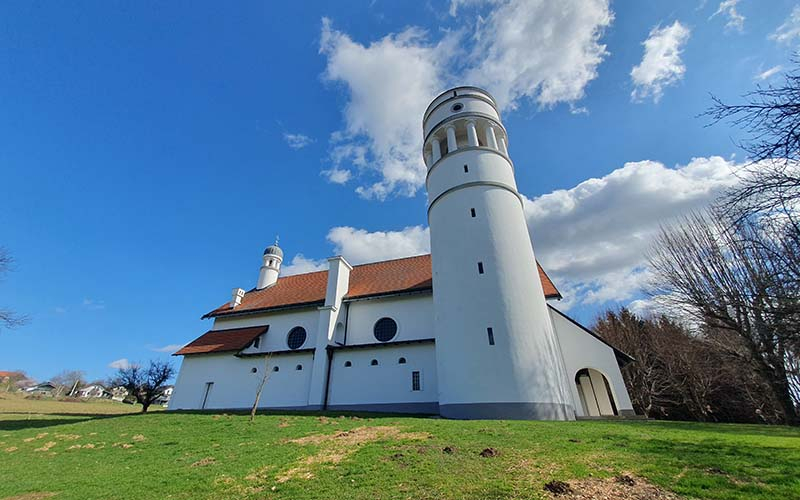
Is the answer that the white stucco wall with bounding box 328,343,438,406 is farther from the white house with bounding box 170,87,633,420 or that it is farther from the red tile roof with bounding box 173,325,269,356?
the red tile roof with bounding box 173,325,269,356

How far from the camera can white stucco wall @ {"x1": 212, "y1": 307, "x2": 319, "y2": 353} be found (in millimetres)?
21812

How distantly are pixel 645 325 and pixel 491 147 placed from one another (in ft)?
77.7

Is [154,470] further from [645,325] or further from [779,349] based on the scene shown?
[645,325]

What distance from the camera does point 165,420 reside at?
46.0 ft

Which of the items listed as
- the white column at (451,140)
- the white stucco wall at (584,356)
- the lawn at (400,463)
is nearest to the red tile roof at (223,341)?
the lawn at (400,463)

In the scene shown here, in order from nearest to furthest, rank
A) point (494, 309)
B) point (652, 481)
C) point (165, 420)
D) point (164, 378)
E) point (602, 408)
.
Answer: point (652, 481) → point (165, 420) → point (494, 309) → point (602, 408) → point (164, 378)

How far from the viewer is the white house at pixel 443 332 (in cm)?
1452

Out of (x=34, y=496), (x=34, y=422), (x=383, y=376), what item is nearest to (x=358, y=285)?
(x=383, y=376)

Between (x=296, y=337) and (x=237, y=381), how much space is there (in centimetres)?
420

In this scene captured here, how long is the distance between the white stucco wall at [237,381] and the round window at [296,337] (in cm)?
130

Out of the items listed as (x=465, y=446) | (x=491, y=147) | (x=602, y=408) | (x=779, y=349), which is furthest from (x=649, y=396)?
(x=465, y=446)

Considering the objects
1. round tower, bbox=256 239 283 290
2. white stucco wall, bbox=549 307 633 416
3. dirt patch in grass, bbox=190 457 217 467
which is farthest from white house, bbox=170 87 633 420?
dirt patch in grass, bbox=190 457 217 467

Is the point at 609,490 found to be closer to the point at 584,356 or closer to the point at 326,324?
the point at 584,356

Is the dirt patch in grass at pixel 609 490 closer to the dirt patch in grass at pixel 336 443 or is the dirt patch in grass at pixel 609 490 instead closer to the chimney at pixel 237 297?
the dirt patch in grass at pixel 336 443
